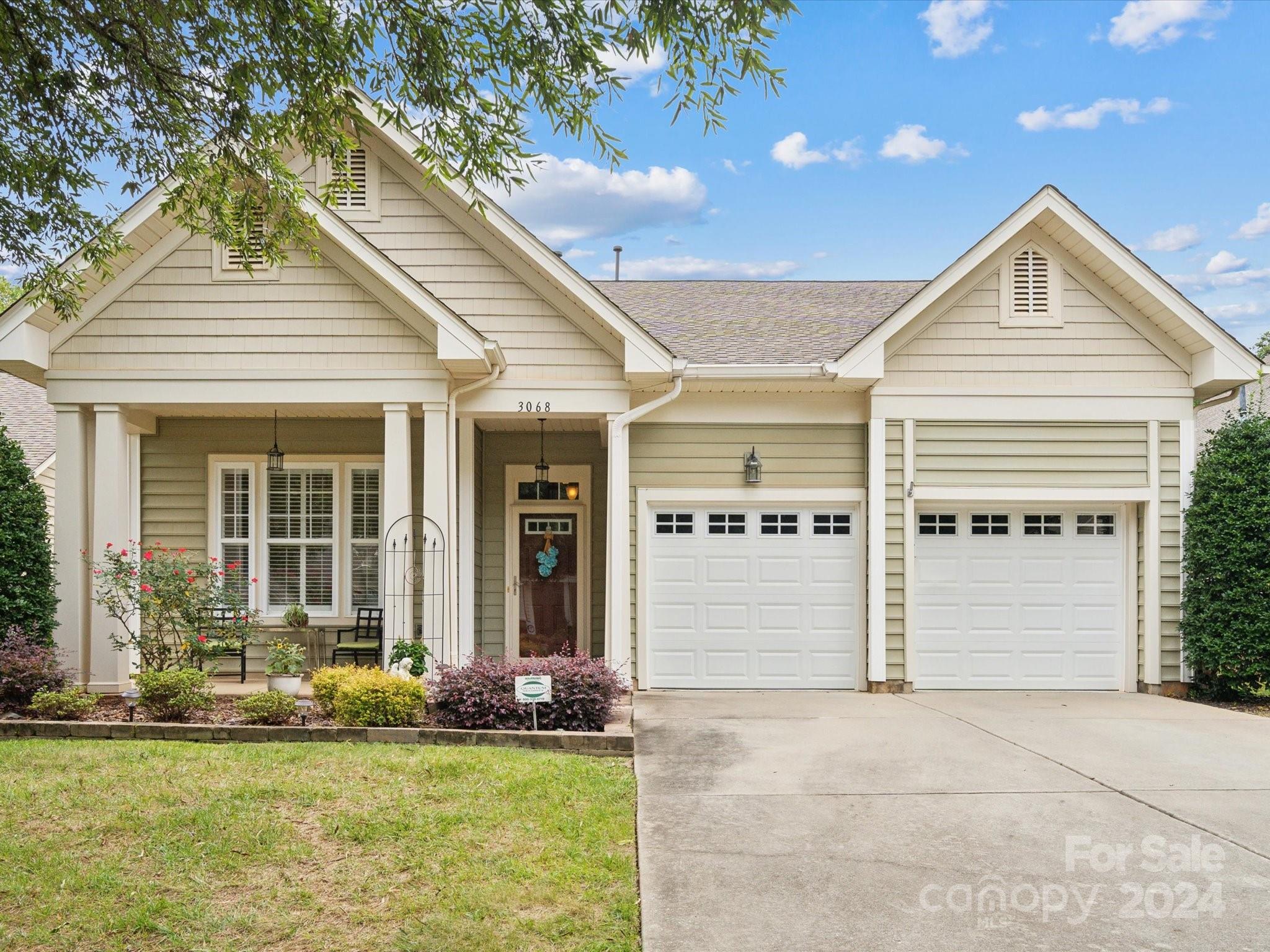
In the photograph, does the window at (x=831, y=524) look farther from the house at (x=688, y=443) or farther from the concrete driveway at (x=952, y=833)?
the concrete driveway at (x=952, y=833)

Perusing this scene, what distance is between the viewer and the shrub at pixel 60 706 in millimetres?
7516

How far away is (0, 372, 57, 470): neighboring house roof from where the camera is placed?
51.0ft

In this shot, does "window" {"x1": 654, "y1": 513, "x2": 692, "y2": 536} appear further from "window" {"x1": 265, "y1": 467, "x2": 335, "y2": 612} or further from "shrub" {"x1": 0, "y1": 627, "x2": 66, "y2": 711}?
"shrub" {"x1": 0, "y1": 627, "x2": 66, "y2": 711}

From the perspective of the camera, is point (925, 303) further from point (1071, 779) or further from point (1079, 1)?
point (1079, 1)

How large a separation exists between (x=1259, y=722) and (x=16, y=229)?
36.9ft

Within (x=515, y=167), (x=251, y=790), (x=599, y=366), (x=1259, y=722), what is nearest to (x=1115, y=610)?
(x=1259, y=722)

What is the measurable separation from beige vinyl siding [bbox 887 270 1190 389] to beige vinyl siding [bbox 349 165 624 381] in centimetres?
364

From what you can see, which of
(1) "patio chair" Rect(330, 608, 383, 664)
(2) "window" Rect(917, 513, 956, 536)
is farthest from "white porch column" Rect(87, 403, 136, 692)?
(2) "window" Rect(917, 513, 956, 536)

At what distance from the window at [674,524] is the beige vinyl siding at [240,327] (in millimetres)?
3051

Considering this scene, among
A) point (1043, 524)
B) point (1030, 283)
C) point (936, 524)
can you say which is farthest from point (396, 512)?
point (1030, 283)

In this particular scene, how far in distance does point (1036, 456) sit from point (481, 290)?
624 centimetres

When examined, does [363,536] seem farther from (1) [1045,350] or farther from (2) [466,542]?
(1) [1045,350]

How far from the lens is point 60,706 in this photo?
7535mm

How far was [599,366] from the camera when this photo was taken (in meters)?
9.69
